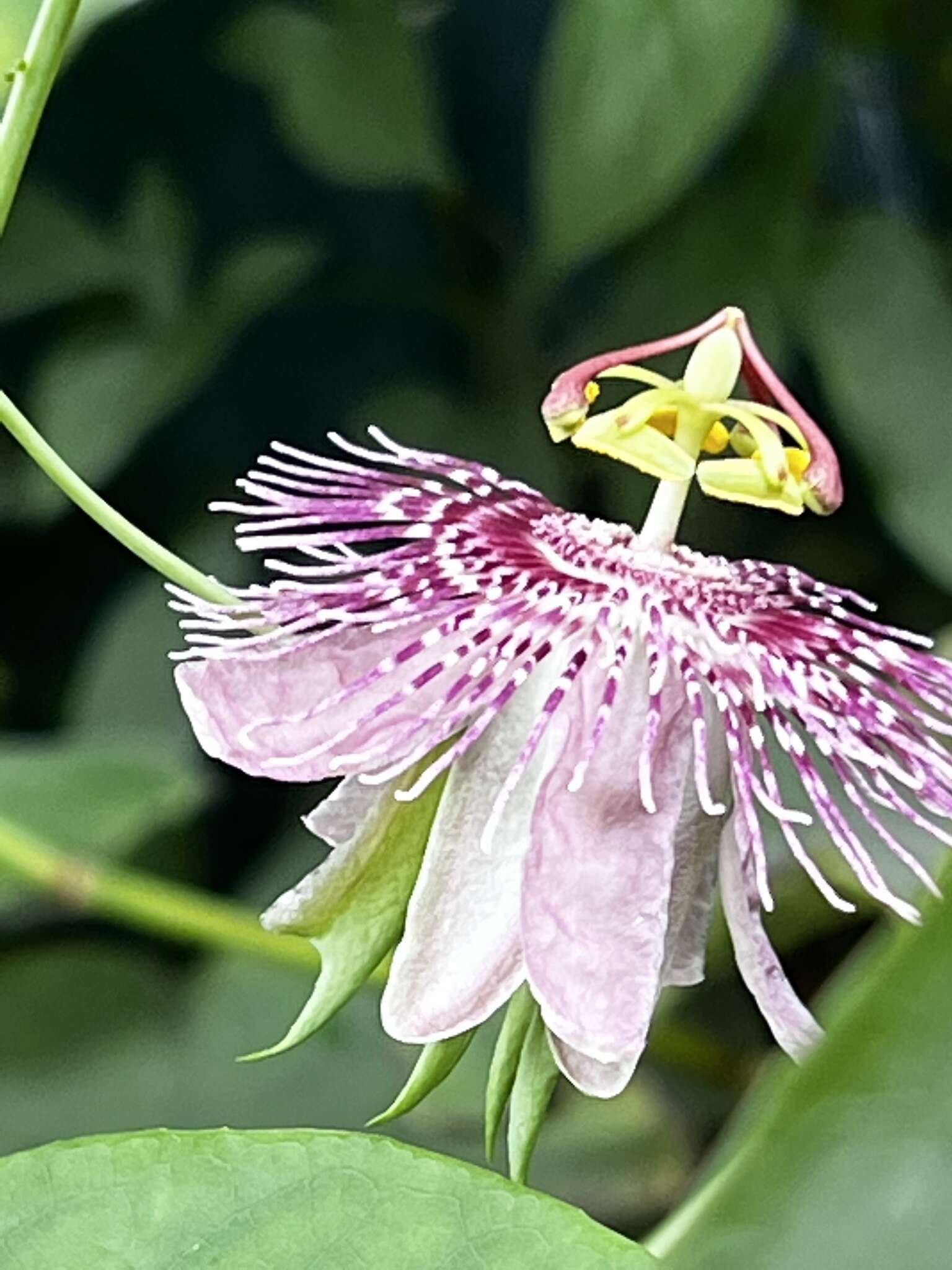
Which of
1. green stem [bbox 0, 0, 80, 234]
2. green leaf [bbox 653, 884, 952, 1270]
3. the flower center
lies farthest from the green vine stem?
green leaf [bbox 653, 884, 952, 1270]

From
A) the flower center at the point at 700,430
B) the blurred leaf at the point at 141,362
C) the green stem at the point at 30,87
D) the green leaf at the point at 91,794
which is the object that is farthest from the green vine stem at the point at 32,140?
the blurred leaf at the point at 141,362

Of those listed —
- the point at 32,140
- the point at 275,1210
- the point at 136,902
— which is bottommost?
the point at 136,902

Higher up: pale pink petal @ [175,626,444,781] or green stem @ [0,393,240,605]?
green stem @ [0,393,240,605]

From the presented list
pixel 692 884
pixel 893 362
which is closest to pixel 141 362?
pixel 893 362

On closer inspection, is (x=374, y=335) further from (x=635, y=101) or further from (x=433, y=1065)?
(x=433, y=1065)

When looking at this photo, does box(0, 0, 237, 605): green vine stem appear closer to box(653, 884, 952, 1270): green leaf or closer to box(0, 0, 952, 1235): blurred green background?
box(653, 884, 952, 1270): green leaf

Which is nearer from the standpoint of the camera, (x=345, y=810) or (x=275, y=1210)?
(x=275, y=1210)
